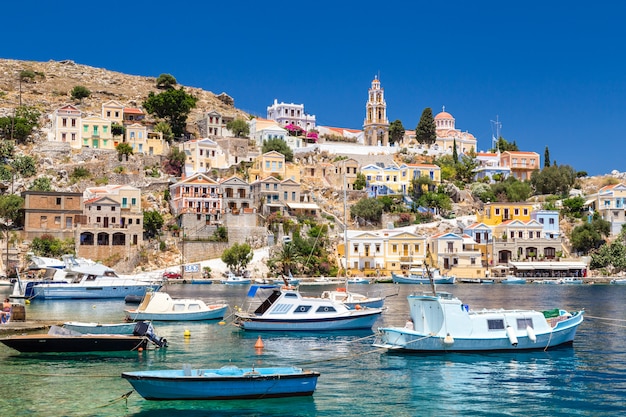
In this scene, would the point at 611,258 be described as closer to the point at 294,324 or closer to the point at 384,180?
the point at 384,180

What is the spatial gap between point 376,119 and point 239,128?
82.0 ft

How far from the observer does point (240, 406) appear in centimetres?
2209

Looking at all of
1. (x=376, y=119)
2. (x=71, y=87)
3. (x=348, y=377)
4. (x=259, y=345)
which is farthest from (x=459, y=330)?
(x=71, y=87)

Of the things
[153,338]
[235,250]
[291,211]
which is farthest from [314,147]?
[153,338]

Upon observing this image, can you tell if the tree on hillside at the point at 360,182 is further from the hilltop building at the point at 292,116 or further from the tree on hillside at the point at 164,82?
the tree on hillside at the point at 164,82

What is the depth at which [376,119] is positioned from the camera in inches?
5167

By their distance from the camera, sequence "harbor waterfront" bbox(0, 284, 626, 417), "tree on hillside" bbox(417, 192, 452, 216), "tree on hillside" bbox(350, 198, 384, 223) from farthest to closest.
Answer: "tree on hillside" bbox(417, 192, 452, 216) → "tree on hillside" bbox(350, 198, 384, 223) → "harbor waterfront" bbox(0, 284, 626, 417)

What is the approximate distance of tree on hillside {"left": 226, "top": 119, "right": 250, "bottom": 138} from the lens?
121 m

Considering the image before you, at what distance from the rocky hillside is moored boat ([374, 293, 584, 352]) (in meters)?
95.1

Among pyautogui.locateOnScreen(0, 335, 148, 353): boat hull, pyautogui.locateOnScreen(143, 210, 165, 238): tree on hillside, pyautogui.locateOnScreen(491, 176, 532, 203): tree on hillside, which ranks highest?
pyautogui.locateOnScreen(491, 176, 532, 203): tree on hillside

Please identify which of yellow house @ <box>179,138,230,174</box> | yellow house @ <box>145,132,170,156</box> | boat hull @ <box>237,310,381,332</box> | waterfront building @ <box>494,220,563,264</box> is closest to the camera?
boat hull @ <box>237,310,381,332</box>

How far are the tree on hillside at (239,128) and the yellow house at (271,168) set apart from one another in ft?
47.8

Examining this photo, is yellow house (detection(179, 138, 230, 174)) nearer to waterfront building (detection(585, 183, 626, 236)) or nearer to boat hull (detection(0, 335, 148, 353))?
waterfront building (detection(585, 183, 626, 236))

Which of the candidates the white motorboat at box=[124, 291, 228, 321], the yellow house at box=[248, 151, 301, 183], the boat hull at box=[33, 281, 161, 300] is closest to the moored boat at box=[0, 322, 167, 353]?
the white motorboat at box=[124, 291, 228, 321]
